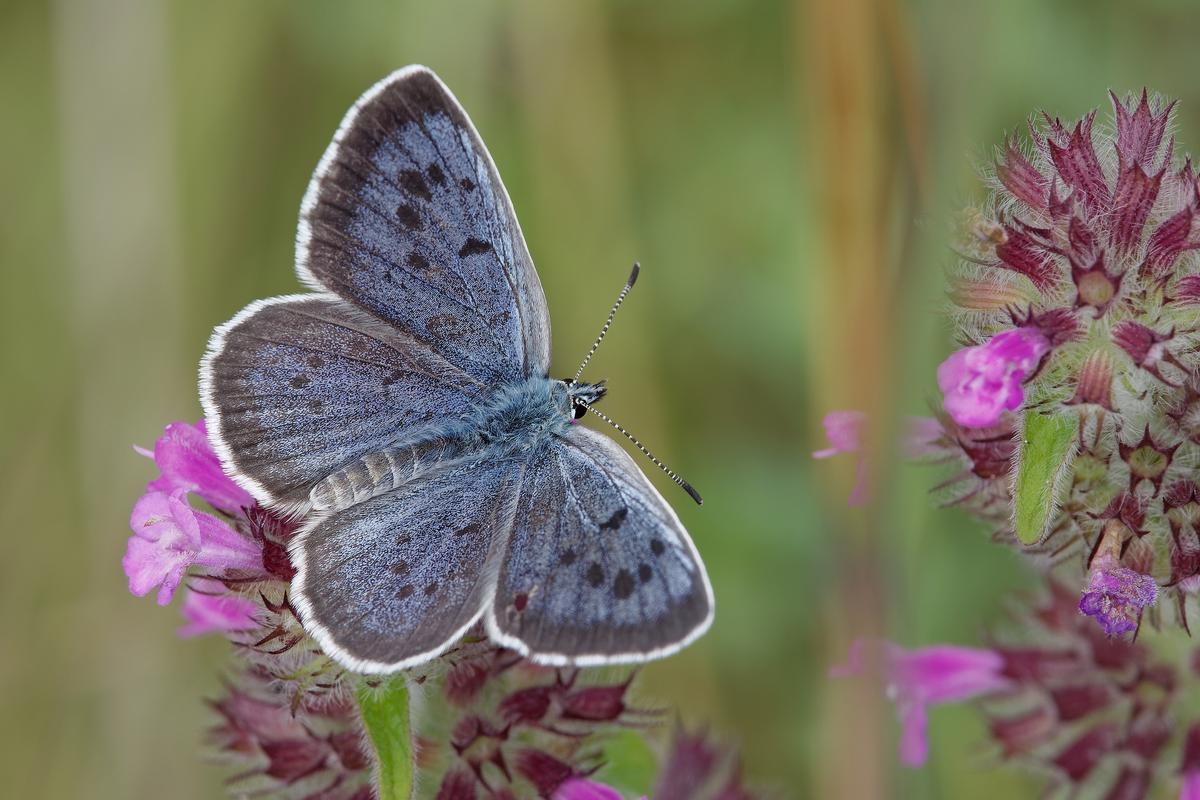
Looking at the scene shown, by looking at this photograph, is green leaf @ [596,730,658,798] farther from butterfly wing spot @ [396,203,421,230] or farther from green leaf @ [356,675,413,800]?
butterfly wing spot @ [396,203,421,230]

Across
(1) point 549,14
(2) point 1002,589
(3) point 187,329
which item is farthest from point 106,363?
(2) point 1002,589

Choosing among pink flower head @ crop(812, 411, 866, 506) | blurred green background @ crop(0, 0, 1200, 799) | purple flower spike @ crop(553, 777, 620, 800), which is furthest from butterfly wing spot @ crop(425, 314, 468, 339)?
blurred green background @ crop(0, 0, 1200, 799)

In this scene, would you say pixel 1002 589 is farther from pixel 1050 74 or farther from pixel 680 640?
pixel 680 640

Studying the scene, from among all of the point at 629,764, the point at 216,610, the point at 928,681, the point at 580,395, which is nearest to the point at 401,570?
the point at 216,610

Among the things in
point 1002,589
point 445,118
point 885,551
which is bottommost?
point 1002,589

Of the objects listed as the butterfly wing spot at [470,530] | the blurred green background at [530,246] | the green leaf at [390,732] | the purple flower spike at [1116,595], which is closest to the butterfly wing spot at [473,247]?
the butterfly wing spot at [470,530]
